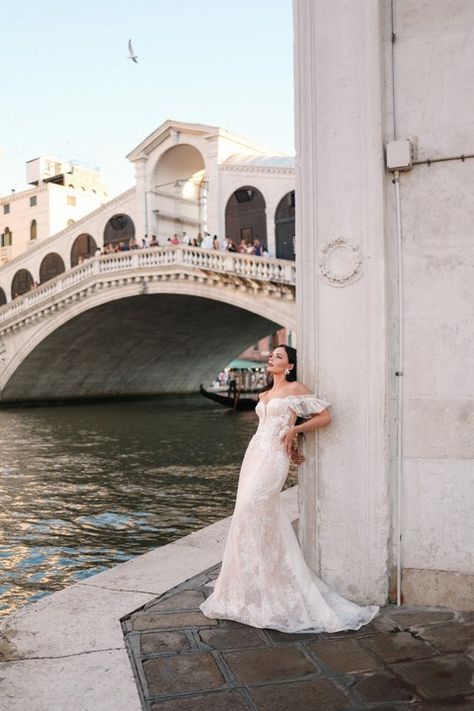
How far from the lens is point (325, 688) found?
2.46 meters

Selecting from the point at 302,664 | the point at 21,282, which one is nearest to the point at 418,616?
the point at 302,664

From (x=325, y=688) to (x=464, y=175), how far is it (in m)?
2.35

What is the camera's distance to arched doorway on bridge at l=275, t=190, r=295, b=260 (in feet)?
72.0

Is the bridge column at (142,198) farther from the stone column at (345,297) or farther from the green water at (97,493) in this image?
the stone column at (345,297)

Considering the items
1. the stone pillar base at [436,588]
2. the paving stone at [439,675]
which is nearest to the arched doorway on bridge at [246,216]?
the stone pillar base at [436,588]

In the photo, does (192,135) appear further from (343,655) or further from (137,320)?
(343,655)

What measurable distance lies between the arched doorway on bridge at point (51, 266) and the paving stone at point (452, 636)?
90.1 ft

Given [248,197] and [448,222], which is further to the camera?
[248,197]

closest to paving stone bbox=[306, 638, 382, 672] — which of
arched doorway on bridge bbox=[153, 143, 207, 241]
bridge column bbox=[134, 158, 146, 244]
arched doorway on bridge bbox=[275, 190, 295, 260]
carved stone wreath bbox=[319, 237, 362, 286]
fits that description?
carved stone wreath bbox=[319, 237, 362, 286]

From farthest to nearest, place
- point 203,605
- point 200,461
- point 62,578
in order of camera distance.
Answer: point 200,461, point 62,578, point 203,605

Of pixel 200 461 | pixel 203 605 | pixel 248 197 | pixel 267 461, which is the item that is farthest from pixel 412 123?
pixel 248 197

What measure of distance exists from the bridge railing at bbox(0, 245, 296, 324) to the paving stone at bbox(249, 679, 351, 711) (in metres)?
15.6

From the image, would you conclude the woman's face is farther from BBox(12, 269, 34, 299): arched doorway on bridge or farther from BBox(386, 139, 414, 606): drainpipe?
BBox(12, 269, 34, 299): arched doorway on bridge

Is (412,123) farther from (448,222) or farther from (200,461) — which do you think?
(200,461)
